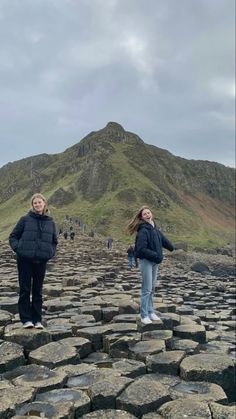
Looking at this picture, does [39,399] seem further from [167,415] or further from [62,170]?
[62,170]

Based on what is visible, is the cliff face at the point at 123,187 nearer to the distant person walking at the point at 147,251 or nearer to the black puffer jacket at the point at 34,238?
the distant person walking at the point at 147,251

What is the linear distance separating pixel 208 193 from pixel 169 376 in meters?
142

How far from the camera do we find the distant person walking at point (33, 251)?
8109 mm

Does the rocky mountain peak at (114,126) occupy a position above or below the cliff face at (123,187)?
above

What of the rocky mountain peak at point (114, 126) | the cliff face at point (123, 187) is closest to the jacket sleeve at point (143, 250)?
the cliff face at point (123, 187)

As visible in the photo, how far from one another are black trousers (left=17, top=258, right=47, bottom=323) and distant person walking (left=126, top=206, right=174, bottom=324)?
199 centimetres

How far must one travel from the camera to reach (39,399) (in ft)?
17.9

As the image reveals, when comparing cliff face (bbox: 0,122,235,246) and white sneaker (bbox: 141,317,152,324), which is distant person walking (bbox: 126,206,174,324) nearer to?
white sneaker (bbox: 141,317,152,324)

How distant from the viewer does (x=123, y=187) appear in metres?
87.6

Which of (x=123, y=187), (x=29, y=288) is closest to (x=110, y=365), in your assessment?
(x=29, y=288)

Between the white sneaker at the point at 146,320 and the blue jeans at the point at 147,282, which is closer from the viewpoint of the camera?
the white sneaker at the point at 146,320

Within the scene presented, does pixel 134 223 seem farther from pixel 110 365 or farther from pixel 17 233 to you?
pixel 110 365

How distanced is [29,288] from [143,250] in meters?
2.35

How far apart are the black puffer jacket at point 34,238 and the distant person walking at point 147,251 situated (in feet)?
5.51
